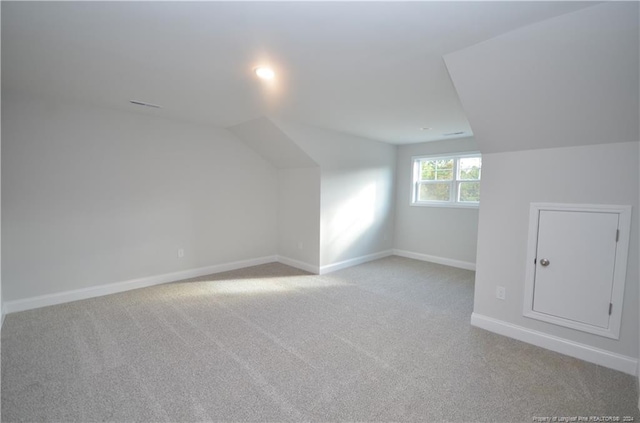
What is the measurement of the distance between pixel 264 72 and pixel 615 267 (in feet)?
10.3

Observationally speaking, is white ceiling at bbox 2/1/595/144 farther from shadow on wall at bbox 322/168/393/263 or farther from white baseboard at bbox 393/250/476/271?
white baseboard at bbox 393/250/476/271

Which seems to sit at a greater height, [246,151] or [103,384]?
[246,151]

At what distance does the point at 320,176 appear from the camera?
462 cm

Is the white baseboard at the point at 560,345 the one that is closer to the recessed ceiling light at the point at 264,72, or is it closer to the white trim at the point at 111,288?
the recessed ceiling light at the point at 264,72

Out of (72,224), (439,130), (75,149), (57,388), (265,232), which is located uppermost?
(439,130)

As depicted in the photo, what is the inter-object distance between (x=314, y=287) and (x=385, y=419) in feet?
7.83

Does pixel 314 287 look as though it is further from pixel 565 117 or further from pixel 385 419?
pixel 565 117

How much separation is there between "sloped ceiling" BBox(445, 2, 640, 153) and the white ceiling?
13cm

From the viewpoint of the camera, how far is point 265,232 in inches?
208

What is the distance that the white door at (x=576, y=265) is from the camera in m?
2.28

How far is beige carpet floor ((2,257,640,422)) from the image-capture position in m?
1.81

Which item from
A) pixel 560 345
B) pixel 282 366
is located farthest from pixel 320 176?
pixel 560 345

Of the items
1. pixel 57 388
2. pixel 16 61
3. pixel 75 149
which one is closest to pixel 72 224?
pixel 75 149

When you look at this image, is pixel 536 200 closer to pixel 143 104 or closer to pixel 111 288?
pixel 143 104
